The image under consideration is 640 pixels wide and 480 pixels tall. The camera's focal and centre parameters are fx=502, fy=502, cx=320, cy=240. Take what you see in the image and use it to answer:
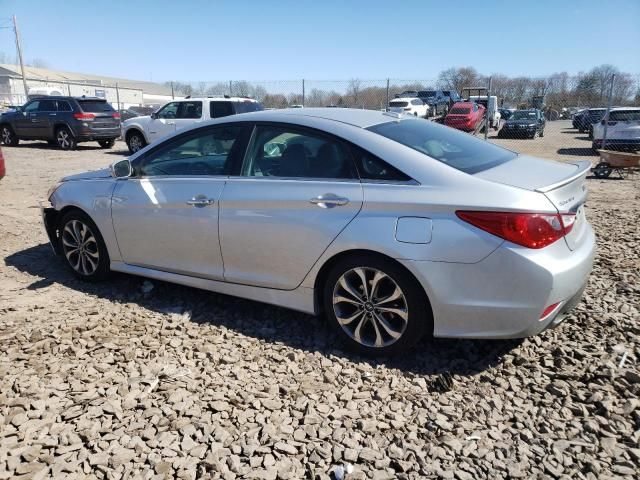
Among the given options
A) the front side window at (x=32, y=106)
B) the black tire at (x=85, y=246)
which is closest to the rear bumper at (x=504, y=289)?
the black tire at (x=85, y=246)

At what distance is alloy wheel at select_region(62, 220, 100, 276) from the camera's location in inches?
177

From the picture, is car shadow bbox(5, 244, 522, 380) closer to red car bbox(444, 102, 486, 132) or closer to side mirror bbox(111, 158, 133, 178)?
Answer: side mirror bbox(111, 158, 133, 178)

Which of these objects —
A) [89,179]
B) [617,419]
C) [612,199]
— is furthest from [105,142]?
[617,419]

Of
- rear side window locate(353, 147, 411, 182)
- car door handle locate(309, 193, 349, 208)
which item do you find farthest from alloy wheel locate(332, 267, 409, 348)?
rear side window locate(353, 147, 411, 182)

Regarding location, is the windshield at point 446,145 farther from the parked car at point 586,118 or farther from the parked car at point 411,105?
the parked car at point 411,105

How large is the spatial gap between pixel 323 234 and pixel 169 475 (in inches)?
62.9

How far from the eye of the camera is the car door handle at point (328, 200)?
10.4 ft

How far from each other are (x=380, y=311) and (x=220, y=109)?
473 inches

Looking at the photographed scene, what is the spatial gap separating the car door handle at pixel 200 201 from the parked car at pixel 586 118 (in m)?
22.3

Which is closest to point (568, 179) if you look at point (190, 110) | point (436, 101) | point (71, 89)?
point (190, 110)

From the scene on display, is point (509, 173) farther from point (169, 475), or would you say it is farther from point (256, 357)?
point (169, 475)

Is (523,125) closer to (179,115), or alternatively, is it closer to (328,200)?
(179,115)

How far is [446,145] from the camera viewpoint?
3.47m

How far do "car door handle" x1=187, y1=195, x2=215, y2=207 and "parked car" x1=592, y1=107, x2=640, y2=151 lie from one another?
1320cm
